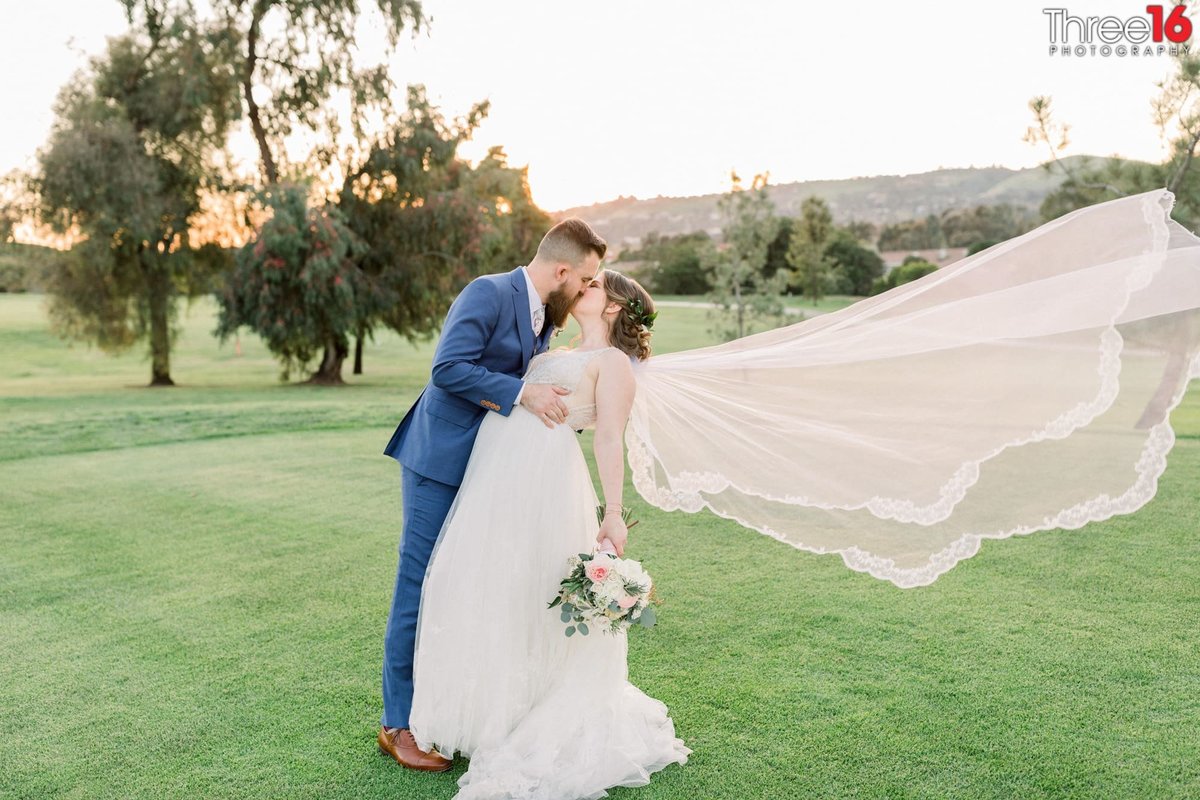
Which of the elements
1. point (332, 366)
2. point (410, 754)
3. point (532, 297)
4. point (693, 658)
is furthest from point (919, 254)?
point (410, 754)

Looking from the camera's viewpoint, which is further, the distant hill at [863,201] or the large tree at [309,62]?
the distant hill at [863,201]

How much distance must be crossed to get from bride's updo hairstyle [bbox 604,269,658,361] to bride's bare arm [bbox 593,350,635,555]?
0.13m

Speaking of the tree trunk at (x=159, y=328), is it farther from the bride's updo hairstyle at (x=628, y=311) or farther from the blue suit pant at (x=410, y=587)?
the bride's updo hairstyle at (x=628, y=311)

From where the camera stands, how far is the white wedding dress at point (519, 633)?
10.5 ft

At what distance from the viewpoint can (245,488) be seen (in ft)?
27.5

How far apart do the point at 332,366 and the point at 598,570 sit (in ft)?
71.6

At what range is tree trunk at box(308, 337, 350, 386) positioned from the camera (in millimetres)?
23312

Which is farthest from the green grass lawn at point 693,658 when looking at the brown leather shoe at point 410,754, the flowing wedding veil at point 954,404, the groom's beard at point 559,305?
the groom's beard at point 559,305

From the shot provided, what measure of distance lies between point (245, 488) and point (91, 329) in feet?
55.3

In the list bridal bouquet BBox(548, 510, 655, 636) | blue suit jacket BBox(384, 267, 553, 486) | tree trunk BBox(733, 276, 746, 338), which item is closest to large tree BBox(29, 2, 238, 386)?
tree trunk BBox(733, 276, 746, 338)

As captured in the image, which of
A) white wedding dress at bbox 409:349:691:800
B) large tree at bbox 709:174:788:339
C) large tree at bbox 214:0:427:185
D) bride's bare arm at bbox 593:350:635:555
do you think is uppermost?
large tree at bbox 214:0:427:185

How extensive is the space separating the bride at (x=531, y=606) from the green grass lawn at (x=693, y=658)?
0.64ft

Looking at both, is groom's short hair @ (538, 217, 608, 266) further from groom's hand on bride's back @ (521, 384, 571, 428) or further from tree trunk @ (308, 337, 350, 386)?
tree trunk @ (308, 337, 350, 386)

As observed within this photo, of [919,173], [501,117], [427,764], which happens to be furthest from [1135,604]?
[919,173]
